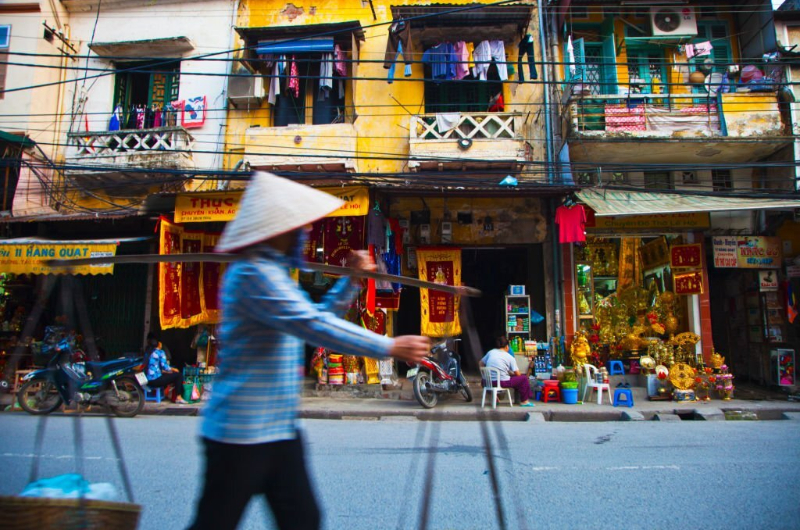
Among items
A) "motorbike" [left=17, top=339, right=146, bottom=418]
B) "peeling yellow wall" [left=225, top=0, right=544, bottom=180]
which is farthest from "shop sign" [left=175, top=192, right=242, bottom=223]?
"motorbike" [left=17, top=339, right=146, bottom=418]

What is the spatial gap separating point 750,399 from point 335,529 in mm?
10081

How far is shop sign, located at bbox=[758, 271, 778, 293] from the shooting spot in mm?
11781

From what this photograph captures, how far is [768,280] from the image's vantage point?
11797 millimetres

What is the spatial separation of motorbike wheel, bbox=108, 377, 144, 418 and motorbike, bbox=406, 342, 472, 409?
4350mm

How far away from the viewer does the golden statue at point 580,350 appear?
36.6 ft

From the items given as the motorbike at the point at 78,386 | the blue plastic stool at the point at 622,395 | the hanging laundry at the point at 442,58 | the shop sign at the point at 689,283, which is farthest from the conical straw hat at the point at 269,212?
the shop sign at the point at 689,283

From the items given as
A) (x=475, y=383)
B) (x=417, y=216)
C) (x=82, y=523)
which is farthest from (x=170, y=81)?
(x=82, y=523)

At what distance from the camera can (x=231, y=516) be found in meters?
1.79

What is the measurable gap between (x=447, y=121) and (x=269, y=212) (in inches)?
406

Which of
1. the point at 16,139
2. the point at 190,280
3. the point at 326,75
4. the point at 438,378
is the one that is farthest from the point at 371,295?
the point at 16,139

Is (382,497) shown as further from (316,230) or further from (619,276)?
(619,276)

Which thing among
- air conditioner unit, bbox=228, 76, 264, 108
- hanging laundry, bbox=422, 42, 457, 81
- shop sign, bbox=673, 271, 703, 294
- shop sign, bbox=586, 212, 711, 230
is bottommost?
shop sign, bbox=673, 271, 703, 294

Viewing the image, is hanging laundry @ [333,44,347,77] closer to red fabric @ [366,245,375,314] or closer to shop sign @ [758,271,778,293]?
red fabric @ [366,245,375,314]

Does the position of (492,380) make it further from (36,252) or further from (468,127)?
(36,252)
